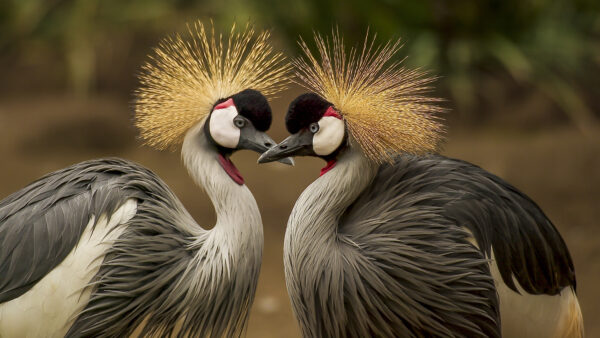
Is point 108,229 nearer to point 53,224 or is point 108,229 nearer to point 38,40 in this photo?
point 53,224

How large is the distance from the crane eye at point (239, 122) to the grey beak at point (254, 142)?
0.01 metres

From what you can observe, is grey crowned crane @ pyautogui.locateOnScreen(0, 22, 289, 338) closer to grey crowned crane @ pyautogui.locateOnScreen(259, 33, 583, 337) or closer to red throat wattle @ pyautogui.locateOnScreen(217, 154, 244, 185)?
red throat wattle @ pyautogui.locateOnScreen(217, 154, 244, 185)

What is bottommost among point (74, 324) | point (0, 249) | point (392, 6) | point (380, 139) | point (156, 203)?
point (74, 324)

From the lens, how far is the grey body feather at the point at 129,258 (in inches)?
76.1

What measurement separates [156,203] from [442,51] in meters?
→ 3.03

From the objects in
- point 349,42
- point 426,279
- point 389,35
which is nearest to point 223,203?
point 426,279

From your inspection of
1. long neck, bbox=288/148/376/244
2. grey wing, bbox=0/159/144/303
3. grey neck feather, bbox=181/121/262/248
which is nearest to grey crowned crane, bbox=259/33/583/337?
long neck, bbox=288/148/376/244

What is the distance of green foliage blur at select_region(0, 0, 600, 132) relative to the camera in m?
4.52

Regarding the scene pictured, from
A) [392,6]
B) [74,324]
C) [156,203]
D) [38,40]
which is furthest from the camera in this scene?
[38,40]

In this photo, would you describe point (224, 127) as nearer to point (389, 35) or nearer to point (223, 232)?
point (223, 232)

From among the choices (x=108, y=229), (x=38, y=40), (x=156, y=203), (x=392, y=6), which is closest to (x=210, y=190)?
(x=156, y=203)

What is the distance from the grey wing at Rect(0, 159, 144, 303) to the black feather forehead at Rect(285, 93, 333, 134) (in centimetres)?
43

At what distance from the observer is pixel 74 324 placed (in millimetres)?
1925

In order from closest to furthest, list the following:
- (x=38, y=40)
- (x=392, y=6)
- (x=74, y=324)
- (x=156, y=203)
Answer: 1. (x=74, y=324)
2. (x=156, y=203)
3. (x=392, y=6)
4. (x=38, y=40)
